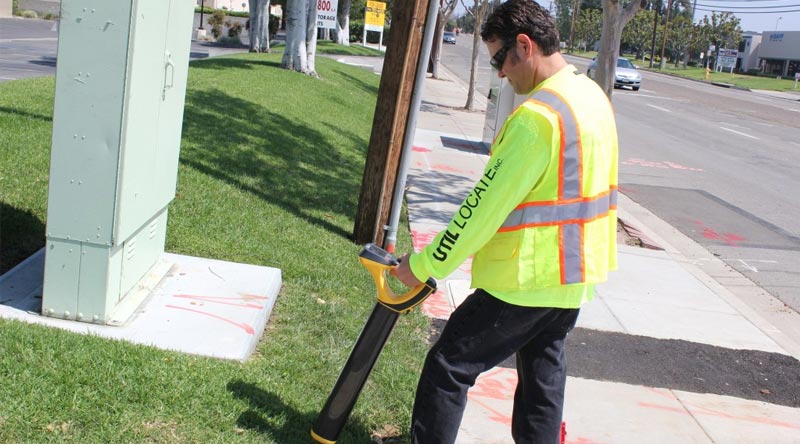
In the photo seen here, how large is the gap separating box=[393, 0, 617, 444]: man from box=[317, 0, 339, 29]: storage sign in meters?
23.0

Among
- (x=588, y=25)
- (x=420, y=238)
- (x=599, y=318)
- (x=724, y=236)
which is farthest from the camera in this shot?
(x=588, y=25)

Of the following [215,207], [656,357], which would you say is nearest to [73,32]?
[215,207]

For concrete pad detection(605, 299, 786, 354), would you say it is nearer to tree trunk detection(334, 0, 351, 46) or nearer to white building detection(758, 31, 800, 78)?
tree trunk detection(334, 0, 351, 46)

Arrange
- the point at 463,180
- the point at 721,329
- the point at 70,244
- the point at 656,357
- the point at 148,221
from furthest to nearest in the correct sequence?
1. the point at 463,180
2. the point at 721,329
3. the point at 656,357
4. the point at 148,221
5. the point at 70,244

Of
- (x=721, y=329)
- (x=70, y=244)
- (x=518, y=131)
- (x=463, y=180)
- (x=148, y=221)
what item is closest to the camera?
(x=518, y=131)

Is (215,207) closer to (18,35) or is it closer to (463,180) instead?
(463,180)

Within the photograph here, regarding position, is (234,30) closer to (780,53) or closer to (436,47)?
(436,47)

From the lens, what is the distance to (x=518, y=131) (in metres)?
2.67

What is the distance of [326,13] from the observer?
2514 cm

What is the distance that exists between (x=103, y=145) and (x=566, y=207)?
212cm

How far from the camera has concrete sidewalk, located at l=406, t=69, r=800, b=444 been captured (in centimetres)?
427

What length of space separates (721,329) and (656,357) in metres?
1.06

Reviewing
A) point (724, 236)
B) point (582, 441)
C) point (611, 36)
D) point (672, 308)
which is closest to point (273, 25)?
point (611, 36)

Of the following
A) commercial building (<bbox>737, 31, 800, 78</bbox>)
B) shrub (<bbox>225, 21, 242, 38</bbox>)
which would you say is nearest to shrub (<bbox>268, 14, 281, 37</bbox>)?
shrub (<bbox>225, 21, 242, 38</bbox>)
